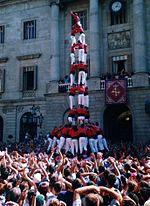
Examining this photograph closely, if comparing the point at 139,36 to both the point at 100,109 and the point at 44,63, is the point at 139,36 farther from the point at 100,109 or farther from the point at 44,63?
the point at 44,63

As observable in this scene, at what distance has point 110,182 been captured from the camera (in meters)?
6.61

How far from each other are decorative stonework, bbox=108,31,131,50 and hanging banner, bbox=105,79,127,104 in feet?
15.2

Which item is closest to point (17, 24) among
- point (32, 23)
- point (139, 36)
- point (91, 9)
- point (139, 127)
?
point (32, 23)

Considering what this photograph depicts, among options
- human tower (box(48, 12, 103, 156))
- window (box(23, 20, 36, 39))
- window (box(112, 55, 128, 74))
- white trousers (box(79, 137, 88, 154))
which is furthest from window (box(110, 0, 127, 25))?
white trousers (box(79, 137, 88, 154))

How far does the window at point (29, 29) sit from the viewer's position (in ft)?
118

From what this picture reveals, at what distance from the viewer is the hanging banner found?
28.6 meters

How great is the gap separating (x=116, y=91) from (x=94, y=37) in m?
6.29

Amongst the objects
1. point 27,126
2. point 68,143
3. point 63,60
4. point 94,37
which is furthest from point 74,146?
point 63,60

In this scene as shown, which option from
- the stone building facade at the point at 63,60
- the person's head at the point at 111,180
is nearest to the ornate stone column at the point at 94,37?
the stone building facade at the point at 63,60

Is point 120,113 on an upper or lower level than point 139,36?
lower

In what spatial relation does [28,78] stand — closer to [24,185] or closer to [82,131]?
[82,131]

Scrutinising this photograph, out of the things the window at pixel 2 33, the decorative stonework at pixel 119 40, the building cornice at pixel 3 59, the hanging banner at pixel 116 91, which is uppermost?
→ the window at pixel 2 33

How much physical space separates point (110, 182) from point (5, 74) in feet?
104

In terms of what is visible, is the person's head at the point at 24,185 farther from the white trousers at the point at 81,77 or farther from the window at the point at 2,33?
the window at the point at 2,33
